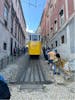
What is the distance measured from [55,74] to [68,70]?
905 millimetres

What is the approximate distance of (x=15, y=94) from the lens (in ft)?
22.5

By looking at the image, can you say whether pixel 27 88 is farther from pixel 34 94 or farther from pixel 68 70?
pixel 68 70

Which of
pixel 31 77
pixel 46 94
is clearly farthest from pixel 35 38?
pixel 46 94

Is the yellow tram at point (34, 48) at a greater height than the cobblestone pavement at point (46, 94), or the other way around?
the yellow tram at point (34, 48)

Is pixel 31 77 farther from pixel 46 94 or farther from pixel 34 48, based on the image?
pixel 34 48

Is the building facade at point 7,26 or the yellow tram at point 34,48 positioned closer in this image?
the building facade at point 7,26

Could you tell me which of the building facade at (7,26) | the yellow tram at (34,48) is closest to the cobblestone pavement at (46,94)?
the building facade at (7,26)

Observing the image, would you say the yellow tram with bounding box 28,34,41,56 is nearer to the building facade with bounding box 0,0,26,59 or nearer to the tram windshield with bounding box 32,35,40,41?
the tram windshield with bounding box 32,35,40,41

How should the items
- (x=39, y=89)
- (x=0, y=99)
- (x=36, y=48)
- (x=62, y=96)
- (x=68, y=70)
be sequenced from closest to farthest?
(x=0, y=99) < (x=62, y=96) < (x=39, y=89) < (x=68, y=70) < (x=36, y=48)

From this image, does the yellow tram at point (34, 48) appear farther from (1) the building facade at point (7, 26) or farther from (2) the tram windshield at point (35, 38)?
(1) the building facade at point (7, 26)

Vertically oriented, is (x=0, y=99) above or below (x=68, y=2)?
below

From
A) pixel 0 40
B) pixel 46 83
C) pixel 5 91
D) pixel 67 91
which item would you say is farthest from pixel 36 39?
pixel 5 91

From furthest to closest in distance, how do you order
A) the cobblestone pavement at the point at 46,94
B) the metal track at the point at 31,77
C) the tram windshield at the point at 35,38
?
1. the tram windshield at the point at 35,38
2. the metal track at the point at 31,77
3. the cobblestone pavement at the point at 46,94

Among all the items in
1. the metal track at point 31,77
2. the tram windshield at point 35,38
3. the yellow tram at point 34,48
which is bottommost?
the metal track at point 31,77
